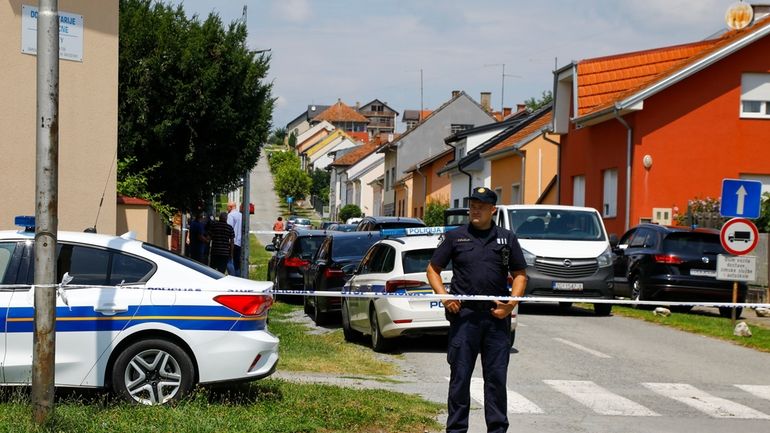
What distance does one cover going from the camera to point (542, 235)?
20453 millimetres

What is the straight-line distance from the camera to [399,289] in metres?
14.0

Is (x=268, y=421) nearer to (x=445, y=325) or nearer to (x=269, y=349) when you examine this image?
(x=269, y=349)

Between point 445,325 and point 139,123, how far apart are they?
1431cm

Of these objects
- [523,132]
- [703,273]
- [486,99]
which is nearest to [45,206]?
[703,273]

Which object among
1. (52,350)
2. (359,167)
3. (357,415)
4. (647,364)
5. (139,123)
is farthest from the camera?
(359,167)

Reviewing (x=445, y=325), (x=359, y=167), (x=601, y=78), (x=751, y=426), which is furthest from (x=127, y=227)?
(x=359, y=167)

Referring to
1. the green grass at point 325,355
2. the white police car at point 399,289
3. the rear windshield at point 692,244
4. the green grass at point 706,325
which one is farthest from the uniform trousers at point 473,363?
the rear windshield at point 692,244

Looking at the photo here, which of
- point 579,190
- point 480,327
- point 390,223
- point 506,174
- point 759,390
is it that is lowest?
point 759,390

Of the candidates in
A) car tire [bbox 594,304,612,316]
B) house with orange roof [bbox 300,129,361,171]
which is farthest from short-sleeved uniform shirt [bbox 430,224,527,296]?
house with orange roof [bbox 300,129,361,171]

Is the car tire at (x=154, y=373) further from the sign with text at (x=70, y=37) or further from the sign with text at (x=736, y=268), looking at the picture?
the sign with text at (x=736, y=268)

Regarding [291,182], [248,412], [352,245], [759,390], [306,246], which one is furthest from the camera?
[291,182]

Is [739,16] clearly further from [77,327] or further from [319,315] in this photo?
[77,327]

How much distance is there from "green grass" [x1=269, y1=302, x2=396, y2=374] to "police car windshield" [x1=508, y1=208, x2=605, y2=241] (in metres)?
4.86

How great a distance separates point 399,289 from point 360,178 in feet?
292
